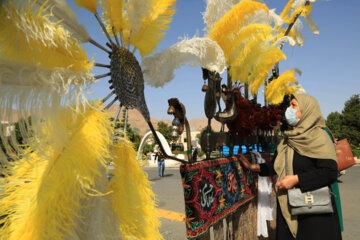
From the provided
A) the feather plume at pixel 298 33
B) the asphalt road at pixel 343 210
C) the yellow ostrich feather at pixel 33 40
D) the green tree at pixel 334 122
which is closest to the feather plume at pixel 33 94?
the yellow ostrich feather at pixel 33 40

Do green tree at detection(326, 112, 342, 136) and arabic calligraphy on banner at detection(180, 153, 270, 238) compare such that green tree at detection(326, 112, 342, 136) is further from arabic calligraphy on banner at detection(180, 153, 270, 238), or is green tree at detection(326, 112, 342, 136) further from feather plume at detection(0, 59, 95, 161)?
feather plume at detection(0, 59, 95, 161)

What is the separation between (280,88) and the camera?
3.39m

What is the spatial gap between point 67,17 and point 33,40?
0.24 metres

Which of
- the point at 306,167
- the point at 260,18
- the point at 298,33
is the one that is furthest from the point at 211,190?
the point at 298,33

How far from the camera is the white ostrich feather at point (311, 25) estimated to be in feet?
11.9

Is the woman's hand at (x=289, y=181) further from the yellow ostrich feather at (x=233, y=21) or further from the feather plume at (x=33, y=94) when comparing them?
the feather plume at (x=33, y=94)

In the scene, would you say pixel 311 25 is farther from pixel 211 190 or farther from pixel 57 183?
pixel 57 183

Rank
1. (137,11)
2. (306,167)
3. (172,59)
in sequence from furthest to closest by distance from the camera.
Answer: (306,167) → (172,59) → (137,11)

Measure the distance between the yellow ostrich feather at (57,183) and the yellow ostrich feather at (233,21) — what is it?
4.68 feet

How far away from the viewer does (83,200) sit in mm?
1064

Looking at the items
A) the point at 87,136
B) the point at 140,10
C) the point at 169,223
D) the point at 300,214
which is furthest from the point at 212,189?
the point at 169,223

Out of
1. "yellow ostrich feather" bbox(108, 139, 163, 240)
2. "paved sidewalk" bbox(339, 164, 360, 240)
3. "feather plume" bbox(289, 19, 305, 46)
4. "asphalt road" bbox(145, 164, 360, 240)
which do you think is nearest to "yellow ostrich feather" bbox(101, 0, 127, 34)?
"yellow ostrich feather" bbox(108, 139, 163, 240)

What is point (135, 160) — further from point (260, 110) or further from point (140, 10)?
point (260, 110)

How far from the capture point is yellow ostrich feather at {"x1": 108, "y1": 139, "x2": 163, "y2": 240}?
1143 millimetres
